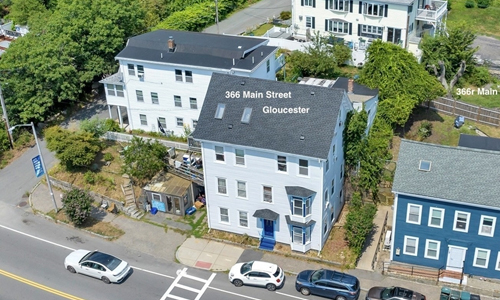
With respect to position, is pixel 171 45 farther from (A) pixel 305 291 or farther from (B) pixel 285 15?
(B) pixel 285 15

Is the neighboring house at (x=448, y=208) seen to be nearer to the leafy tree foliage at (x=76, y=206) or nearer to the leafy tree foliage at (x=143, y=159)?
the leafy tree foliage at (x=143, y=159)

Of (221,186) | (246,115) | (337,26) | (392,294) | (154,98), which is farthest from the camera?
(337,26)

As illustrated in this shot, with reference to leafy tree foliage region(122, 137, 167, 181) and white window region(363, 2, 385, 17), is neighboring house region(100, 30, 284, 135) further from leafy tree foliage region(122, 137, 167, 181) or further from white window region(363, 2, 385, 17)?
white window region(363, 2, 385, 17)

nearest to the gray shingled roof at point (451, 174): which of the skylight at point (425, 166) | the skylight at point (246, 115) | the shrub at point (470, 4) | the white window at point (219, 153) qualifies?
the skylight at point (425, 166)

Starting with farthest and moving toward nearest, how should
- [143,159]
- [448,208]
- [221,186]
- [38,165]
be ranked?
[143,159], [38,165], [221,186], [448,208]

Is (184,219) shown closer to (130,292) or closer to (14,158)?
(130,292)

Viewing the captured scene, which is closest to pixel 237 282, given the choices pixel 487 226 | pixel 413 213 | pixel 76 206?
→ pixel 413 213

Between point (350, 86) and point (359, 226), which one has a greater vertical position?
point (350, 86)

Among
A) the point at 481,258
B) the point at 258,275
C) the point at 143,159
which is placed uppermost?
the point at 143,159
